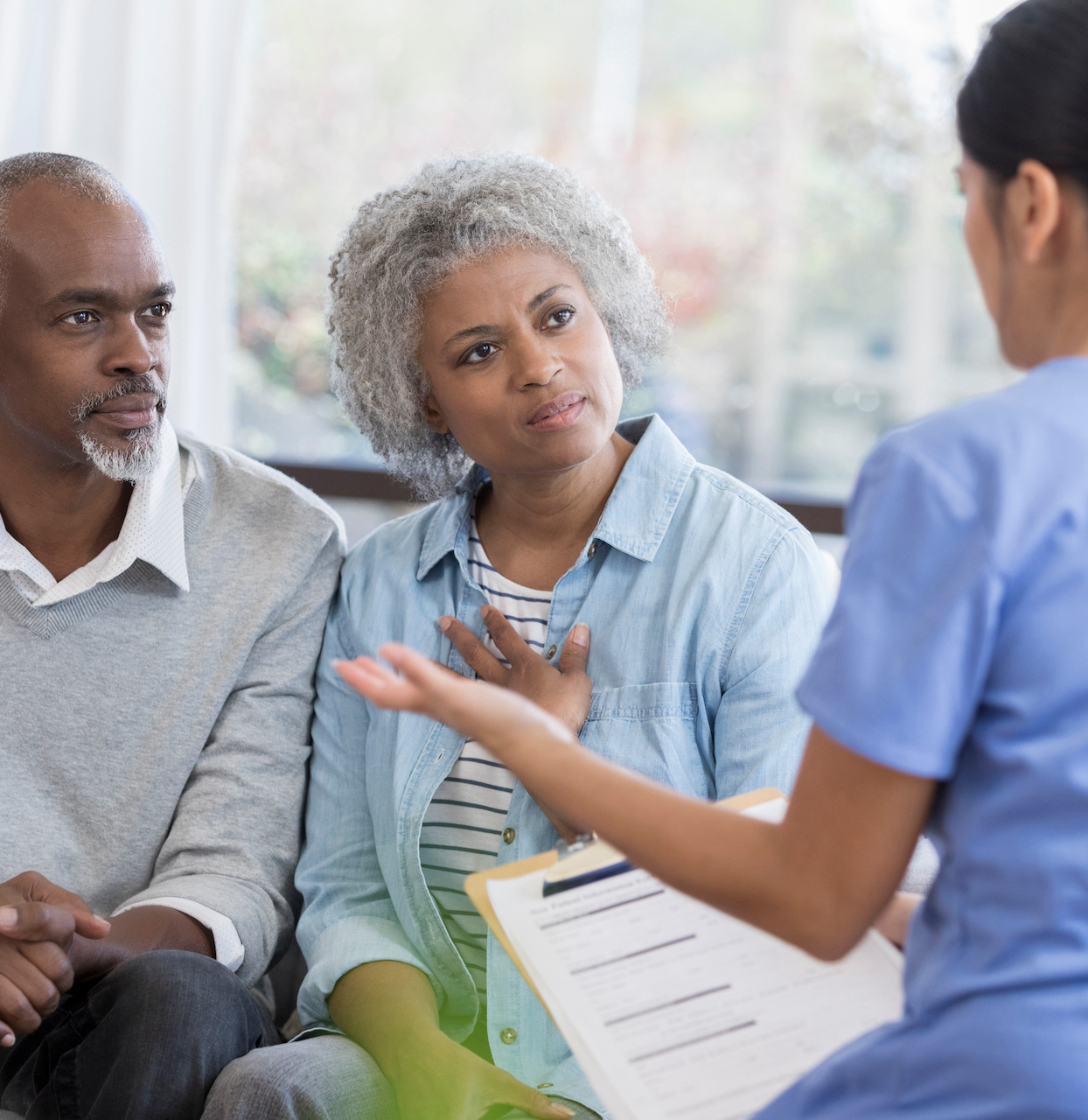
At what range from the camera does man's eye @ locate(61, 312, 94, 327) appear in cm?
150

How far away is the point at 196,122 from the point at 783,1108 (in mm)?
2407

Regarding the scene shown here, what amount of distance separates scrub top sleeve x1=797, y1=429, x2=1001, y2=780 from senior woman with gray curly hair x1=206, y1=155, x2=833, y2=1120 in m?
0.63

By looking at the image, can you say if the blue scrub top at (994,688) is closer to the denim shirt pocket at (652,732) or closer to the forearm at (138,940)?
the denim shirt pocket at (652,732)

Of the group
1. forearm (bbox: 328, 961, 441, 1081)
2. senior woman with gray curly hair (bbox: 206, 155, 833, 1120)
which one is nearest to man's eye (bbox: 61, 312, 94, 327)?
senior woman with gray curly hair (bbox: 206, 155, 833, 1120)

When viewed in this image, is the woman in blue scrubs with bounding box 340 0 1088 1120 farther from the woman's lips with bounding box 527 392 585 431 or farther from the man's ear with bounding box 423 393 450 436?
the man's ear with bounding box 423 393 450 436

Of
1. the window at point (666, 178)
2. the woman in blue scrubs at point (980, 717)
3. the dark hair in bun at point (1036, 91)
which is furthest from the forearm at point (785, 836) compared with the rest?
the window at point (666, 178)

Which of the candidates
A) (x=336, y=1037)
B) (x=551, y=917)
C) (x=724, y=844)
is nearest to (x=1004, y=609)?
(x=724, y=844)

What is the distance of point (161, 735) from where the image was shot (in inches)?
58.7

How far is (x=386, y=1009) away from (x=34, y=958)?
14.2 inches

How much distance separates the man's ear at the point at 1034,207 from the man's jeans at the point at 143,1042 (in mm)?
1025

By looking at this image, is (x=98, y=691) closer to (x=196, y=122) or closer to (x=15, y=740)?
(x=15, y=740)

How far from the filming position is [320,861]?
148 cm

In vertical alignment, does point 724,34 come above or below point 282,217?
above

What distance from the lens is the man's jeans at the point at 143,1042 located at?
1.18m
